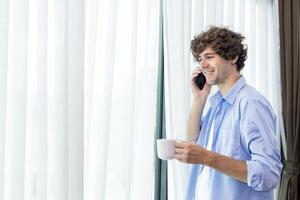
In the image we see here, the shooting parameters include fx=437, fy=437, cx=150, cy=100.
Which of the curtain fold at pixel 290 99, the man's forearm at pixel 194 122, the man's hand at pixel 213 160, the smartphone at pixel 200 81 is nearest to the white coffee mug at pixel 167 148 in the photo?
the man's hand at pixel 213 160

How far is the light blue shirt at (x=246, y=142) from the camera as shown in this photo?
1410mm

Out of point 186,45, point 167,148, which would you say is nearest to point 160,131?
point 186,45

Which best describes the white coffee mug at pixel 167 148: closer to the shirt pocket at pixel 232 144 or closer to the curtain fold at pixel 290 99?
the shirt pocket at pixel 232 144

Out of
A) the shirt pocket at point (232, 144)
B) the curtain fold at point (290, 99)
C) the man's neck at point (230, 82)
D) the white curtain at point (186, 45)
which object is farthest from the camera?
the curtain fold at point (290, 99)

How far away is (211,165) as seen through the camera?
4.77 feet

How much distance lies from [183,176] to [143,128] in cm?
30

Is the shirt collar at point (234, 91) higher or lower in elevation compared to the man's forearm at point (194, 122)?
higher

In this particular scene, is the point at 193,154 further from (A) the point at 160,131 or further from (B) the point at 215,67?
(A) the point at 160,131

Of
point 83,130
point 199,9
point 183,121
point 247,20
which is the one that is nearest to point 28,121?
point 83,130

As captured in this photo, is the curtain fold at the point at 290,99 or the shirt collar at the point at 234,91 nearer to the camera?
the shirt collar at the point at 234,91

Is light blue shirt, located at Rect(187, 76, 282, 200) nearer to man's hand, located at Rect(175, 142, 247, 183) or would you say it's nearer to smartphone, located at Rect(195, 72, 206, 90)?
man's hand, located at Rect(175, 142, 247, 183)

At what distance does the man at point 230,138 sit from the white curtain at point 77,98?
0.28 meters

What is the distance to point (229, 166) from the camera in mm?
1434

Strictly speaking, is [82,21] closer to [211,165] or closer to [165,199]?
[211,165]
